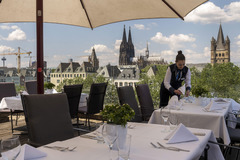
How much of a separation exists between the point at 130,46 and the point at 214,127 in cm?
6226

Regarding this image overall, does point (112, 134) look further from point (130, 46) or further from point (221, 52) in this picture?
point (130, 46)

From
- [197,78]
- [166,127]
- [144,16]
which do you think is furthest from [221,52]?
[166,127]

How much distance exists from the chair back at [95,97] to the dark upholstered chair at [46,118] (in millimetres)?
2298

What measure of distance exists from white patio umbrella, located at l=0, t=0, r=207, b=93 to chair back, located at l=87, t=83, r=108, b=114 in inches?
41.5

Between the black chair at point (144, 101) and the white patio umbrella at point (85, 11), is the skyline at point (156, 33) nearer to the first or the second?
the white patio umbrella at point (85, 11)

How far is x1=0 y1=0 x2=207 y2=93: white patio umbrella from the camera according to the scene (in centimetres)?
345

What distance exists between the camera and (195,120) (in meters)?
2.81

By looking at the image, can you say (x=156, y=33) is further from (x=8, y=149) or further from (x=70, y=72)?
(x=8, y=149)

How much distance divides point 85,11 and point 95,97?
1534mm

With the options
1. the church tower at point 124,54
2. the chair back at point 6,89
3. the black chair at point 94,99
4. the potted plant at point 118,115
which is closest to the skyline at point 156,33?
the chair back at point 6,89

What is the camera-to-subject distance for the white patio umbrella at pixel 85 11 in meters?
3.45

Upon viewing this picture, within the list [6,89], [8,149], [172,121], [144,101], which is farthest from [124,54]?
[8,149]

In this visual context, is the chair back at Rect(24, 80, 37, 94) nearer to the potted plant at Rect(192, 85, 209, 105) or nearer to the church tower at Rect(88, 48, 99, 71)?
the church tower at Rect(88, 48, 99, 71)

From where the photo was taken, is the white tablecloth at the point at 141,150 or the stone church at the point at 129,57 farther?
the stone church at the point at 129,57
